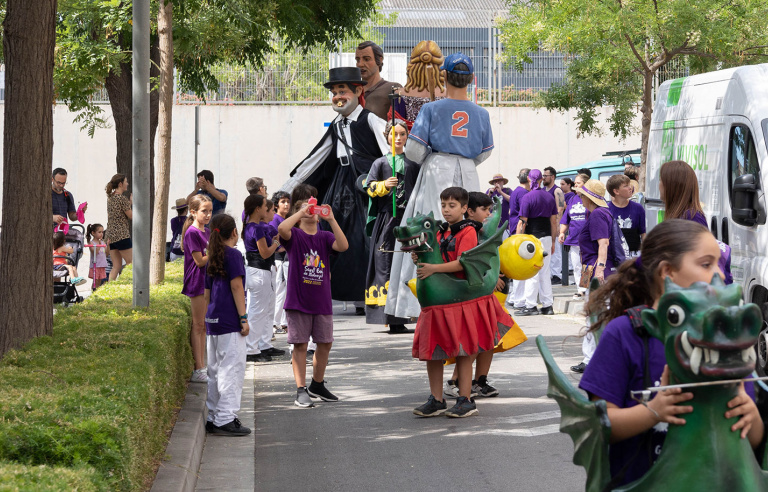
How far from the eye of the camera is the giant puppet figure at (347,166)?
11945mm

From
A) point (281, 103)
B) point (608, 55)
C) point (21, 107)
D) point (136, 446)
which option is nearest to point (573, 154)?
point (281, 103)

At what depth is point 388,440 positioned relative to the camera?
7.13 m

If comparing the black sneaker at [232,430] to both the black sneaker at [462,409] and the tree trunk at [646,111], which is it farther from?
the tree trunk at [646,111]

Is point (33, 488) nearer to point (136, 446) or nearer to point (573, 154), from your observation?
point (136, 446)

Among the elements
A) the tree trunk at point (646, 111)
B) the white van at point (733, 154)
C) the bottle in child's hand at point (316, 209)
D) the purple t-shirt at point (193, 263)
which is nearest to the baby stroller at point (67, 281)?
the purple t-shirt at point (193, 263)

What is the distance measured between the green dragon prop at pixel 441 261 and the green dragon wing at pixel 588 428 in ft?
14.6

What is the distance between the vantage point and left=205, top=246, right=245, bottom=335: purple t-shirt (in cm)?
718

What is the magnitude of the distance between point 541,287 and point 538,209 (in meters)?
1.08

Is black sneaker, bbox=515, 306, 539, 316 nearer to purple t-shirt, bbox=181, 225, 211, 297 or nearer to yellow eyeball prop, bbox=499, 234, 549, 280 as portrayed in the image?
yellow eyeball prop, bbox=499, 234, 549, 280

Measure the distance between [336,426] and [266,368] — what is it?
2.71 m

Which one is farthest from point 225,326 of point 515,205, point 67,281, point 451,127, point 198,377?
point 515,205

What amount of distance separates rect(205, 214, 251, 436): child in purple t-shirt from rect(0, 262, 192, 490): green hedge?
281 mm

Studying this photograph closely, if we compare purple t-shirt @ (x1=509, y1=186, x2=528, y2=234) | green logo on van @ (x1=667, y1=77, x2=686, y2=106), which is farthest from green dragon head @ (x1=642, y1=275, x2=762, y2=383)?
purple t-shirt @ (x1=509, y1=186, x2=528, y2=234)

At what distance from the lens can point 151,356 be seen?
6.30 m
